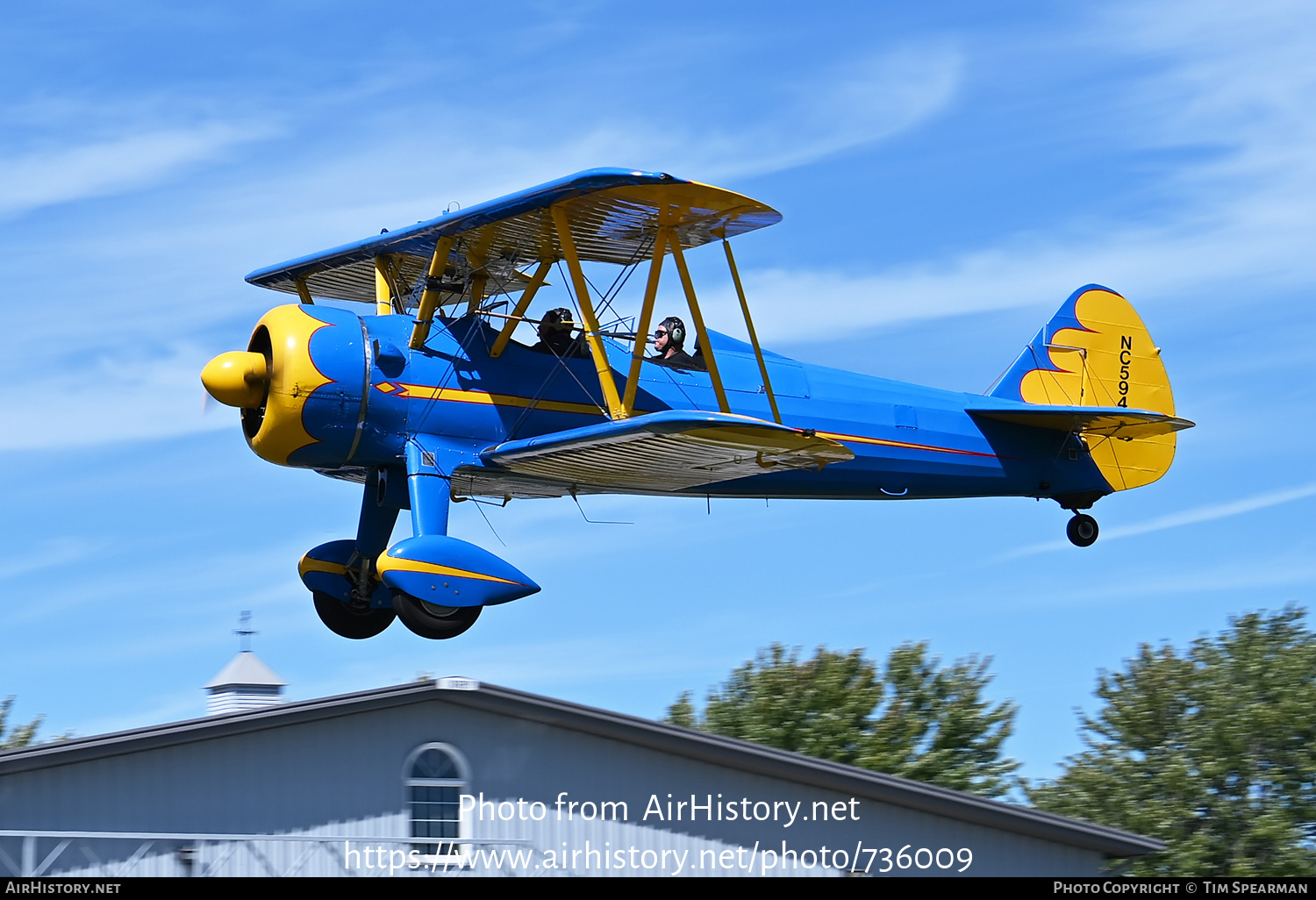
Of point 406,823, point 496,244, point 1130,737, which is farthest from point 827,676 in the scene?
point 406,823

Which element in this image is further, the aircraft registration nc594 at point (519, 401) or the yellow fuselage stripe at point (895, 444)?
the yellow fuselage stripe at point (895, 444)

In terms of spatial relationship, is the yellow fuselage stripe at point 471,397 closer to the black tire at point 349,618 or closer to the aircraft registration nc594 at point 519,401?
the aircraft registration nc594 at point 519,401

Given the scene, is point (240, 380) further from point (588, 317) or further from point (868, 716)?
point (868, 716)

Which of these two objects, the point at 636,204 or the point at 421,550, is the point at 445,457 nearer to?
the point at 421,550

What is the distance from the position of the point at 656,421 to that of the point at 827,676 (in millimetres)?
17196

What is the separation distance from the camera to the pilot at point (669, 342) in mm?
15745

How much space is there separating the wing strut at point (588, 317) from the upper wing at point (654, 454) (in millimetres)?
210

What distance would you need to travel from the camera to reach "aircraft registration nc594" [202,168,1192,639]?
1418cm

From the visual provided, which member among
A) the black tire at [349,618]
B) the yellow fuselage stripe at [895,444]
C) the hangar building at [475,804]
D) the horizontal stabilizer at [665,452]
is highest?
the yellow fuselage stripe at [895,444]

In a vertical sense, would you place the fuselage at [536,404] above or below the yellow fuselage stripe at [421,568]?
above

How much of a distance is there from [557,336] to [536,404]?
63 centimetres

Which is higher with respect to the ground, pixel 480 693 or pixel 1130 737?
pixel 1130 737

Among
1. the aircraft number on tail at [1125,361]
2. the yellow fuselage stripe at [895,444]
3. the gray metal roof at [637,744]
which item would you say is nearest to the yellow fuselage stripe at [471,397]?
the yellow fuselage stripe at [895,444]

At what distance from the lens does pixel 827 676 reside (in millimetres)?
30188
